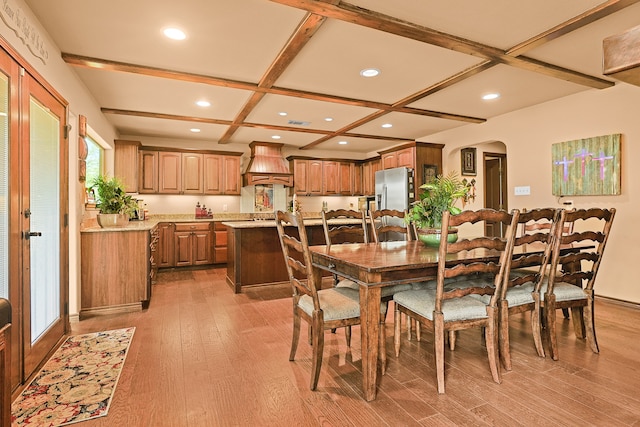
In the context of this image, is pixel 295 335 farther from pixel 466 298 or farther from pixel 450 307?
pixel 466 298

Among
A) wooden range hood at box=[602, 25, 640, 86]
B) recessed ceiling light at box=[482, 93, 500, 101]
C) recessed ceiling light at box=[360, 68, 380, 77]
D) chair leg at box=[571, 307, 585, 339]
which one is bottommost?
chair leg at box=[571, 307, 585, 339]

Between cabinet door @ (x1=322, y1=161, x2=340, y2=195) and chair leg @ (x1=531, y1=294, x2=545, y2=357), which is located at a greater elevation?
cabinet door @ (x1=322, y1=161, x2=340, y2=195)

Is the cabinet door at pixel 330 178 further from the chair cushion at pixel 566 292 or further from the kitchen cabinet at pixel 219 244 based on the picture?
the chair cushion at pixel 566 292

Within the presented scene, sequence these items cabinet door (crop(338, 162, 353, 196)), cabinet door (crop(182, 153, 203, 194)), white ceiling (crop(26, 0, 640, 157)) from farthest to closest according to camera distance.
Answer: cabinet door (crop(338, 162, 353, 196)), cabinet door (crop(182, 153, 203, 194)), white ceiling (crop(26, 0, 640, 157))

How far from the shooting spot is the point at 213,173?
6.67 meters

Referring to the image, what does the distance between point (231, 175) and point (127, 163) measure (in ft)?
5.99

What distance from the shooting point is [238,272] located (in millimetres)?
4375

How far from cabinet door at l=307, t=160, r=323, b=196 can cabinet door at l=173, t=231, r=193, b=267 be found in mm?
2703

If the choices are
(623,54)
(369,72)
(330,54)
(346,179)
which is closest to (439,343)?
(623,54)

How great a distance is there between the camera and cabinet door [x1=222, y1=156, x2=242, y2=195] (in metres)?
6.78

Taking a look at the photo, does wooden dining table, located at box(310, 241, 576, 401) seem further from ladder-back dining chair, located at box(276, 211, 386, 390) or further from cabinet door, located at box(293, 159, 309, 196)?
cabinet door, located at box(293, 159, 309, 196)

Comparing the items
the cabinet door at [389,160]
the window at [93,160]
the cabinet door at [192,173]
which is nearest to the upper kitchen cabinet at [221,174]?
the cabinet door at [192,173]

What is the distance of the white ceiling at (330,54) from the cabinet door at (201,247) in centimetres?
207

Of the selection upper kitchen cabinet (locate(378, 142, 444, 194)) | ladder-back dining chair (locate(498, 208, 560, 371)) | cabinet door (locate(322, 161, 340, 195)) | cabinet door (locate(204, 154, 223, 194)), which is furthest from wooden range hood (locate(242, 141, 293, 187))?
ladder-back dining chair (locate(498, 208, 560, 371))
